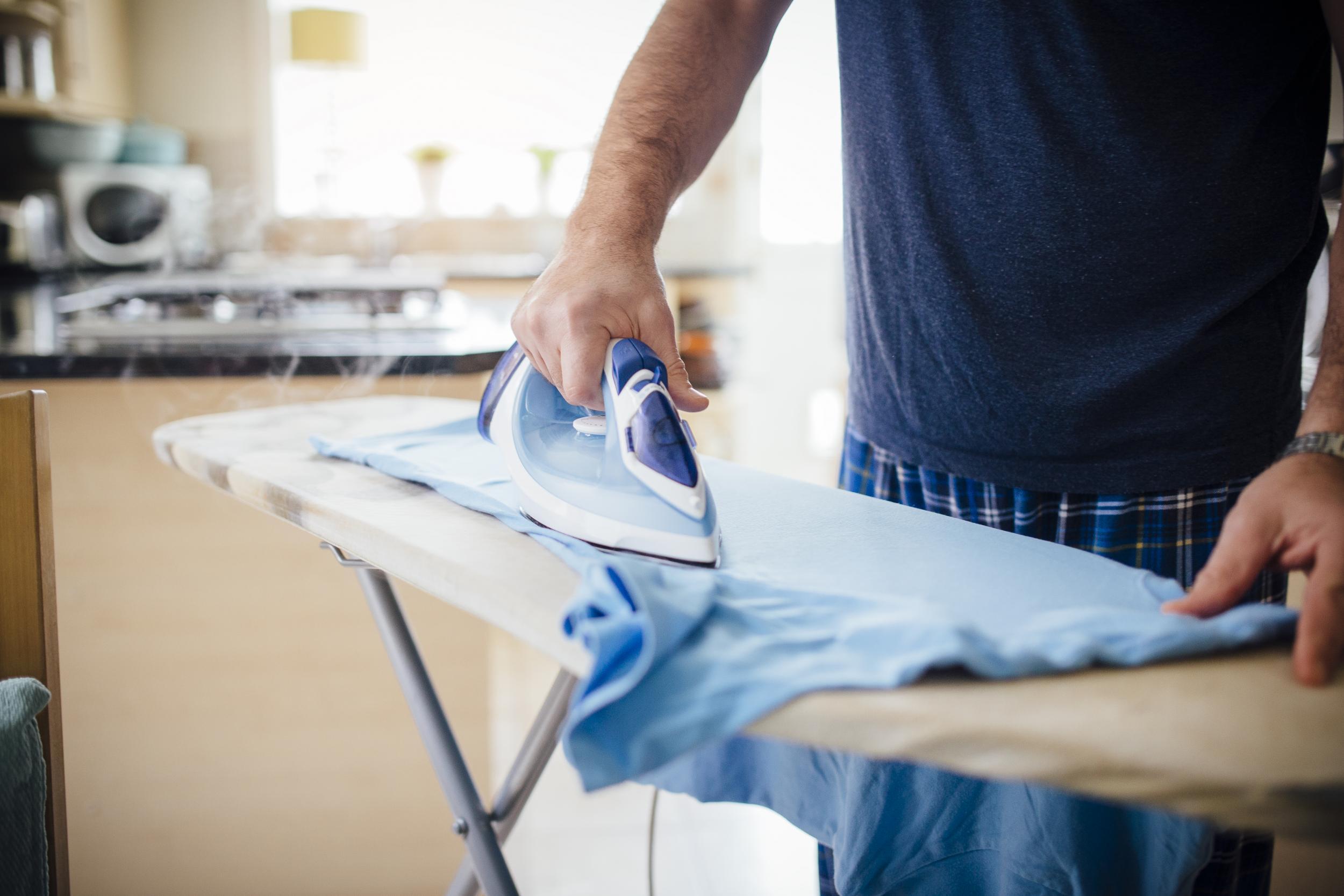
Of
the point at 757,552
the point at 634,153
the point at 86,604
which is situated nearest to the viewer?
the point at 757,552

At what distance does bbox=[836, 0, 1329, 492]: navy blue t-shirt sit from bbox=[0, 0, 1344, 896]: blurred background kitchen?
6 centimetres

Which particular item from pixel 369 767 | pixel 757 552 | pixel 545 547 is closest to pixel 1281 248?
pixel 757 552

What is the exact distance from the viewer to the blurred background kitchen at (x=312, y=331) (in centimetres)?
139

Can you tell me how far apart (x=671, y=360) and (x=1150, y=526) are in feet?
1.46

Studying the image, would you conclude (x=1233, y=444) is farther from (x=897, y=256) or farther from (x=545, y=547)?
(x=545, y=547)

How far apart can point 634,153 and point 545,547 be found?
15.9 inches

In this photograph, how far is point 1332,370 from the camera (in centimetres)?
66

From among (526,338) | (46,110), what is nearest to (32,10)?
(46,110)

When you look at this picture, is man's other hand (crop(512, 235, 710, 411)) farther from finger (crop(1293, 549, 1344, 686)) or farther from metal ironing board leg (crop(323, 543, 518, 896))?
finger (crop(1293, 549, 1344, 686))

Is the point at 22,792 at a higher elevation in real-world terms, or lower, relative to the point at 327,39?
lower

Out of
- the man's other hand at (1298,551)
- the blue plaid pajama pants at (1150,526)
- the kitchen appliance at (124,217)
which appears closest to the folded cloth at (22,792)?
the blue plaid pajama pants at (1150,526)

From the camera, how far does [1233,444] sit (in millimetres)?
848

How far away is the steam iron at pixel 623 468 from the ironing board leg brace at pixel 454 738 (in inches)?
8.0

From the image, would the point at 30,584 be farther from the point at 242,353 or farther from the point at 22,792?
the point at 242,353
